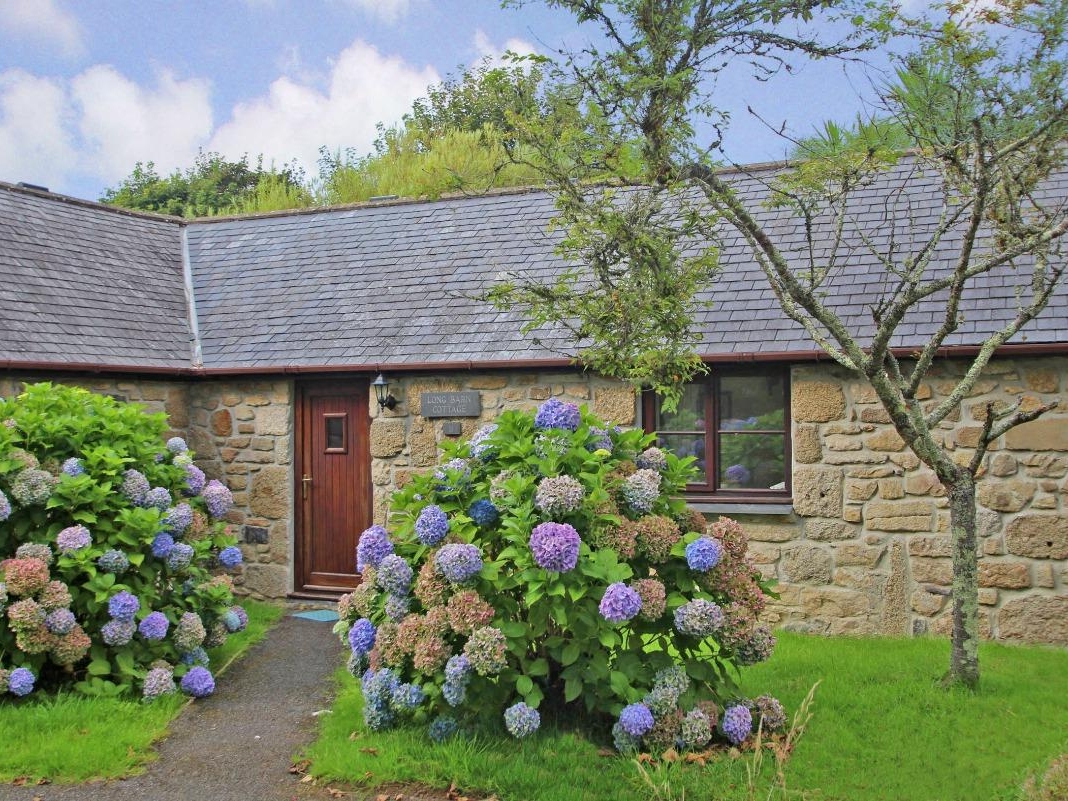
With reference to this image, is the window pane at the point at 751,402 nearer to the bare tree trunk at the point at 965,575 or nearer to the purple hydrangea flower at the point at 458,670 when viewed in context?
the bare tree trunk at the point at 965,575

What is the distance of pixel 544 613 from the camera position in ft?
16.3

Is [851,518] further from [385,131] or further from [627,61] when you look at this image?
[385,131]

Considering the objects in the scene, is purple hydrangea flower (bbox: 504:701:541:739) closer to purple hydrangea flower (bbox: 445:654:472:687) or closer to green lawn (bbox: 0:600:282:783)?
purple hydrangea flower (bbox: 445:654:472:687)

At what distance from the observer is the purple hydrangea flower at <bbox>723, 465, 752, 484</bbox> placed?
8.70 meters

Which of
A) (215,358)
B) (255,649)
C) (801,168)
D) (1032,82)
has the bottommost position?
(255,649)

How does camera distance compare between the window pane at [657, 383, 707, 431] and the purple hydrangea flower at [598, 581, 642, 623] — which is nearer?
the purple hydrangea flower at [598, 581, 642, 623]

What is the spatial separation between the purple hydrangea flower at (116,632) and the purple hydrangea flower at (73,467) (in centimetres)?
106

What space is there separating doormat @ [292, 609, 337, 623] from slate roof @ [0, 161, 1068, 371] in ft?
8.09

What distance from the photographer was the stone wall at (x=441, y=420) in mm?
8922

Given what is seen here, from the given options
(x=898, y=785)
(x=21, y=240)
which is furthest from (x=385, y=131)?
(x=898, y=785)

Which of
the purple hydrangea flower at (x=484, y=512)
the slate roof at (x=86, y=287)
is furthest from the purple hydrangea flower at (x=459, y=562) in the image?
the slate roof at (x=86, y=287)

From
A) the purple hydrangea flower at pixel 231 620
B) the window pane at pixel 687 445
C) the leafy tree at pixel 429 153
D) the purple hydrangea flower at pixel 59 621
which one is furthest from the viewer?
the leafy tree at pixel 429 153

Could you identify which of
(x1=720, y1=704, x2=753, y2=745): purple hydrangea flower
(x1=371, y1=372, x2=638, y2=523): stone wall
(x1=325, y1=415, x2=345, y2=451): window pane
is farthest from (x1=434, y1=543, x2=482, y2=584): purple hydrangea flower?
(x1=325, y1=415, x2=345, y2=451): window pane

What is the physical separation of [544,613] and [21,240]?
28.4 feet
